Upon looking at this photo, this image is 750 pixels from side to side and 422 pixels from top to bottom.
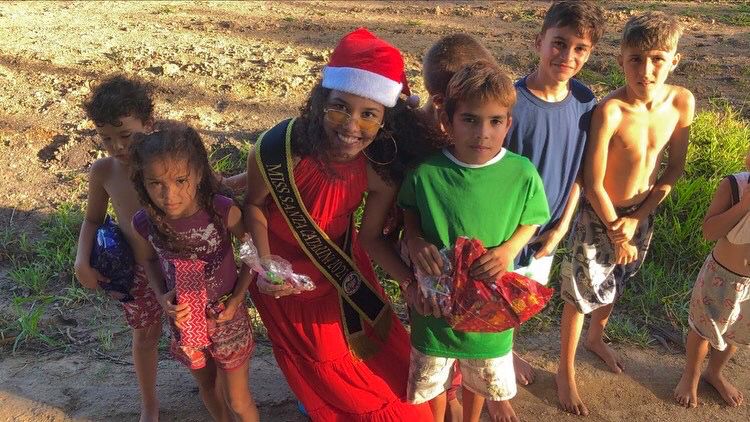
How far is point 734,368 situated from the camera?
330 centimetres

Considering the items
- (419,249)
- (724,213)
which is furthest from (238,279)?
(724,213)

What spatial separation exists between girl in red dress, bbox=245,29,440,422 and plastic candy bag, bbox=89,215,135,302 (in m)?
0.48

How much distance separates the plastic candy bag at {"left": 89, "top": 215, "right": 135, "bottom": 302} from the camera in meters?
2.37

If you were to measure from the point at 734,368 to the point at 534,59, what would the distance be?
160 inches

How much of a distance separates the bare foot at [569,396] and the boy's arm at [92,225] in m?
2.11

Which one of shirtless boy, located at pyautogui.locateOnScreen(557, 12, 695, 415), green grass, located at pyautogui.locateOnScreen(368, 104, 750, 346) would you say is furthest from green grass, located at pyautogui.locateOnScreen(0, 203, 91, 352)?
shirtless boy, located at pyautogui.locateOnScreen(557, 12, 695, 415)

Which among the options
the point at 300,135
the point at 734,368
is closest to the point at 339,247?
the point at 300,135

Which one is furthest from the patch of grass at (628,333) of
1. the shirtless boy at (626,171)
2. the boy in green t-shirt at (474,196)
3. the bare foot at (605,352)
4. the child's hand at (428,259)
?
the child's hand at (428,259)

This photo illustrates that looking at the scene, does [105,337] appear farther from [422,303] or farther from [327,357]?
[422,303]

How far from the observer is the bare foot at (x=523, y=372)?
318 centimetres

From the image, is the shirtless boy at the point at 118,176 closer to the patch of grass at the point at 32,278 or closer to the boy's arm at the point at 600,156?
the patch of grass at the point at 32,278

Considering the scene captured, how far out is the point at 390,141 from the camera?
2.40 meters

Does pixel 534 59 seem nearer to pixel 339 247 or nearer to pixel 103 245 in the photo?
pixel 339 247

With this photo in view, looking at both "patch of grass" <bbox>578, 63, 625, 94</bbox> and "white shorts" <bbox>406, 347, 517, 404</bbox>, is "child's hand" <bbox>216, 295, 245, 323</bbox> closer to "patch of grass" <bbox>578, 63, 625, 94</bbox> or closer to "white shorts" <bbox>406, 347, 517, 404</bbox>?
"white shorts" <bbox>406, 347, 517, 404</bbox>
